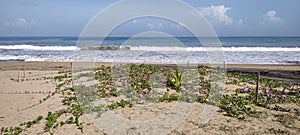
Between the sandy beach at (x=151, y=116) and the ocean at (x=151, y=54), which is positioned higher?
the ocean at (x=151, y=54)

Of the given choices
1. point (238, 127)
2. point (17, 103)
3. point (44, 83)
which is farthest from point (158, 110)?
point (44, 83)

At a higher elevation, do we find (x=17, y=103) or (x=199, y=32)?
(x=199, y=32)

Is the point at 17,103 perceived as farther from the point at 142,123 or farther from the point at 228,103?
the point at 228,103

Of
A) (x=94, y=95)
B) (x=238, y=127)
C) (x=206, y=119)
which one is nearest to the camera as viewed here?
(x=238, y=127)

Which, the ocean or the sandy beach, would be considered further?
the ocean

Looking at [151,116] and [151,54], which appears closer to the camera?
[151,116]

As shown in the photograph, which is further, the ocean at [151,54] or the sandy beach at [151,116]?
the ocean at [151,54]

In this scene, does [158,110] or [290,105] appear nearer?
[158,110]

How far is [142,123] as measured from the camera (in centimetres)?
600

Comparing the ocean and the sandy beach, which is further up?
the ocean

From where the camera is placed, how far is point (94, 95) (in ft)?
27.6

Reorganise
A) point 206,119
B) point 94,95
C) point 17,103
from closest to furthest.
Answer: point 206,119, point 17,103, point 94,95

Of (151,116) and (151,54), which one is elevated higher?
(151,54)

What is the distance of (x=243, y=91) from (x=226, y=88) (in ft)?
2.30
